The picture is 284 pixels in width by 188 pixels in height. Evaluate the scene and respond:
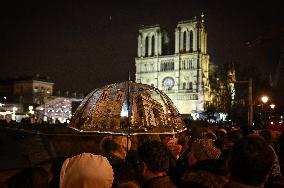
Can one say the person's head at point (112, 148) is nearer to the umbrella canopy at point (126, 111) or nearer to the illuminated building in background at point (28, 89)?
the umbrella canopy at point (126, 111)

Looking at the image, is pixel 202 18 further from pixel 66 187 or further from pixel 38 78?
pixel 66 187

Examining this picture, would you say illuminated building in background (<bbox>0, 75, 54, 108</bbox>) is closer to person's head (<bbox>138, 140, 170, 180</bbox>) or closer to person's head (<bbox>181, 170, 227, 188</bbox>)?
person's head (<bbox>138, 140, 170, 180</bbox>)

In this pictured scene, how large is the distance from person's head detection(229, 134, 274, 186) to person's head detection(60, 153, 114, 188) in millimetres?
1074

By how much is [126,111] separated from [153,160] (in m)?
2.31

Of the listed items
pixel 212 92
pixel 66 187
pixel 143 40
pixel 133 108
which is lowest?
pixel 66 187

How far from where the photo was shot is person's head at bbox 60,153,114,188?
3.16m

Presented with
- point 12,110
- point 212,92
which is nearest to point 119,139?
point 12,110

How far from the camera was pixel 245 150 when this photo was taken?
2.80 meters

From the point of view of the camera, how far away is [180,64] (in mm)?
102062

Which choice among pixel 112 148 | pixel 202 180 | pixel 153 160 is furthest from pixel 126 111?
pixel 202 180

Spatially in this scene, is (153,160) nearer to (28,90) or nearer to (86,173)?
(86,173)

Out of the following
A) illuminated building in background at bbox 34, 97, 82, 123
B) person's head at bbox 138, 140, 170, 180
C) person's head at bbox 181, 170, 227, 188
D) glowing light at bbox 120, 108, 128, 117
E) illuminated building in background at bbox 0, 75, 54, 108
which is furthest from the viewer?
illuminated building in background at bbox 0, 75, 54, 108

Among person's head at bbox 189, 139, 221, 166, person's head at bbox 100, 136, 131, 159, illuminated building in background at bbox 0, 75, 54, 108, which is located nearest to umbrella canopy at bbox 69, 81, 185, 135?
person's head at bbox 100, 136, 131, 159

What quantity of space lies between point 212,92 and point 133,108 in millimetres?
91828
